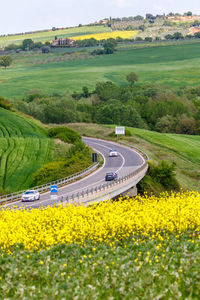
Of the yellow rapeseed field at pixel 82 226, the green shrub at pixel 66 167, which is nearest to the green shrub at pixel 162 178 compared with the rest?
the green shrub at pixel 66 167

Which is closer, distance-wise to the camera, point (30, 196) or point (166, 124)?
point (30, 196)

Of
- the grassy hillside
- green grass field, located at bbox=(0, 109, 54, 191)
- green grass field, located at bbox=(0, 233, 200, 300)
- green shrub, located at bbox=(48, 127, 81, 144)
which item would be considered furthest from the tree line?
green grass field, located at bbox=(0, 233, 200, 300)

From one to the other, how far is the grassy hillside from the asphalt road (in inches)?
161

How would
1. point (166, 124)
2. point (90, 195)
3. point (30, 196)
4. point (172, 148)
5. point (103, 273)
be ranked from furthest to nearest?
point (166, 124), point (172, 148), point (30, 196), point (90, 195), point (103, 273)

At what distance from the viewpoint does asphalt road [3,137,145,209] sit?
52681 mm

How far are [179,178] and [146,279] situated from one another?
65.1 metres

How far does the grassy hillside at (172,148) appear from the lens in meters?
91.6

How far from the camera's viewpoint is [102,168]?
8306cm

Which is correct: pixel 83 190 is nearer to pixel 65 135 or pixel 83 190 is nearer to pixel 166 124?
pixel 65 135

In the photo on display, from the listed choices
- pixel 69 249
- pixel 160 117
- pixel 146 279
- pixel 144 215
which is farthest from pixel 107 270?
pixel 160 117

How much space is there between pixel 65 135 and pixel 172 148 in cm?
2295

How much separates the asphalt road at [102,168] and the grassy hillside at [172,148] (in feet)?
13.4

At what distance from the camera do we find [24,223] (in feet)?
107

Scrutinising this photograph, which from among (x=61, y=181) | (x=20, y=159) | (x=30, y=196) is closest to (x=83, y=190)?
(x=30, y=196)
